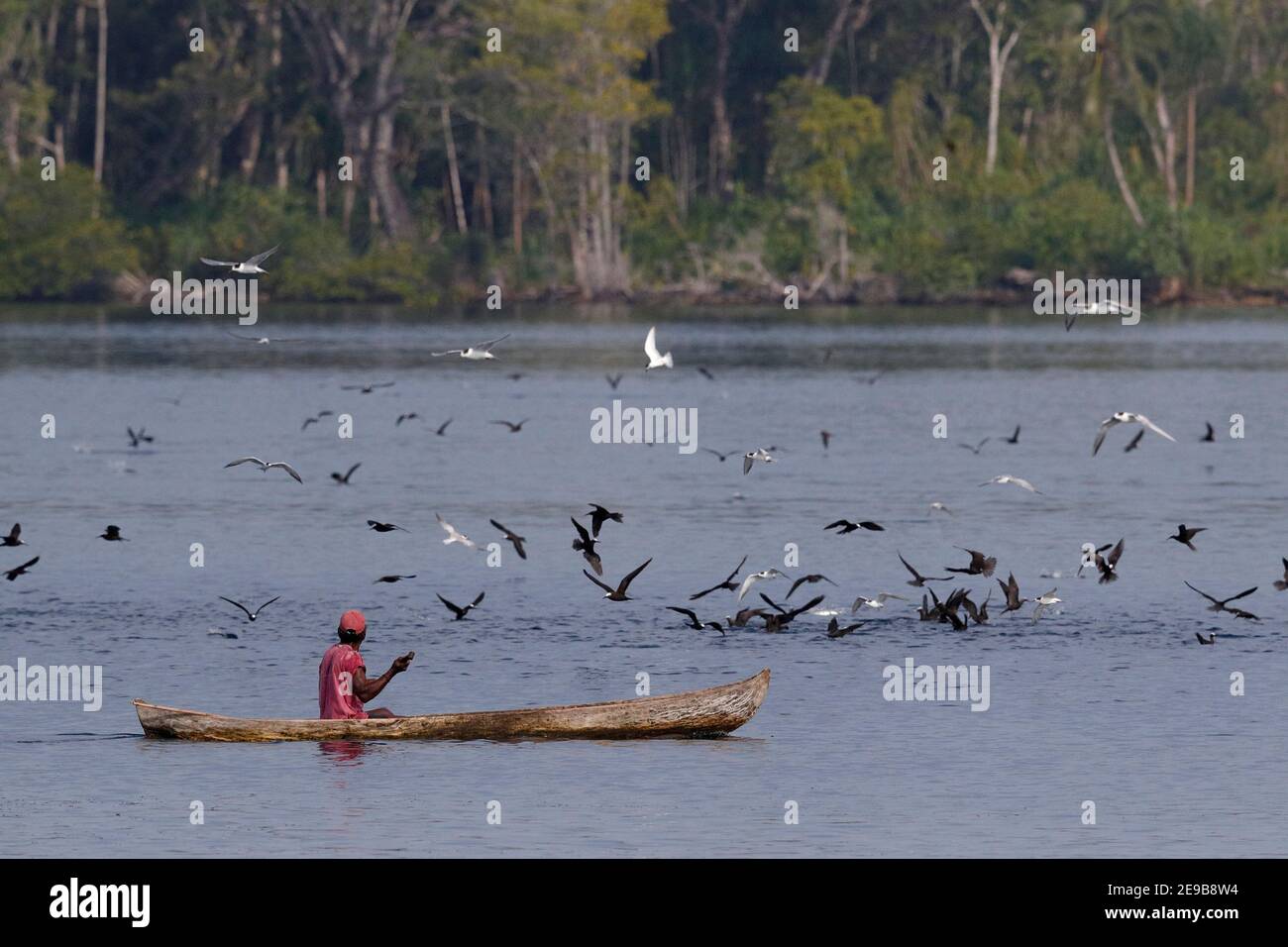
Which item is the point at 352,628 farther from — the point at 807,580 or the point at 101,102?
the point at 101,102

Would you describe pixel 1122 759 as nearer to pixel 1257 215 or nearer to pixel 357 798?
pixel 357 798

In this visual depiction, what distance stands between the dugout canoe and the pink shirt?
21 centimetres

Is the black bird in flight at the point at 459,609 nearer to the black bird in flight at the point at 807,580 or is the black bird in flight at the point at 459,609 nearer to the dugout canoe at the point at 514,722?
the black bird in flight at the point at 807,580

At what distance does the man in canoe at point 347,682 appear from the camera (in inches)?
932

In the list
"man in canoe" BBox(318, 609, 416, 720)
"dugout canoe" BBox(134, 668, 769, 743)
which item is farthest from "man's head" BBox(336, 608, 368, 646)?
"dugout canoe" BBox(134, 668, 769, 743)

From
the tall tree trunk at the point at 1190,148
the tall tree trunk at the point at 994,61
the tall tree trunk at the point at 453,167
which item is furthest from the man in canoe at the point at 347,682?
the tall tree trunk at the point at 1190,148

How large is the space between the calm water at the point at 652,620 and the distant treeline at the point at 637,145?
4390 cm

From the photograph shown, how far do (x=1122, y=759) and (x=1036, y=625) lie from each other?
728cm

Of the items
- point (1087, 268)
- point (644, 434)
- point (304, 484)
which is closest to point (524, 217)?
point (1087, 268)

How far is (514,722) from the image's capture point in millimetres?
23891

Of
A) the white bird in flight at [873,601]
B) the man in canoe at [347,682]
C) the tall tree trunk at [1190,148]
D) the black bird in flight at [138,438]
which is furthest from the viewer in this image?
the tall tree trunk at [1190,148]

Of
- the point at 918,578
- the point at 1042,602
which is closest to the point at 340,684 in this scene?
the point at 918,578

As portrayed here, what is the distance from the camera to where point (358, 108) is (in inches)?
4557
